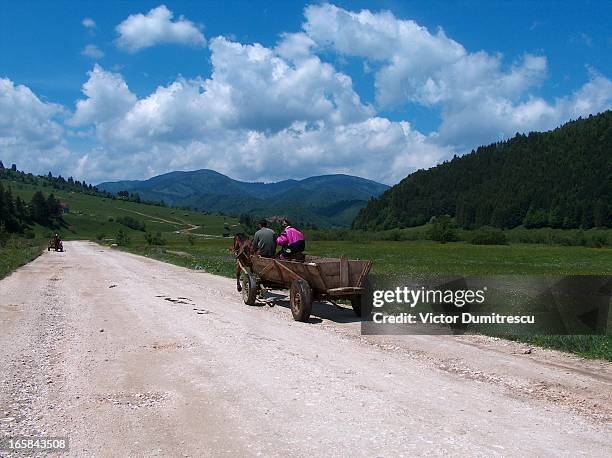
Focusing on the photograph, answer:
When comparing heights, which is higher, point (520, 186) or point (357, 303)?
point (520, 186)

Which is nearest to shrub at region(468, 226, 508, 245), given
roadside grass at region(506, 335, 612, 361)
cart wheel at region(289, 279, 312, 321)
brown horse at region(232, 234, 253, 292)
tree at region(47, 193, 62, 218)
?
brown horse at region(232, 234, 253, 292)

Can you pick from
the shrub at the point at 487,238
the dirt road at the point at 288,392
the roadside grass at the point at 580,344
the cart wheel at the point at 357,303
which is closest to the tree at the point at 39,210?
the shrub at the point at 487,238

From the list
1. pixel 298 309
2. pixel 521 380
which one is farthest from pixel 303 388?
pixel 298 309

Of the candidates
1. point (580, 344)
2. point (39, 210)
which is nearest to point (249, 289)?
point (580, 344)

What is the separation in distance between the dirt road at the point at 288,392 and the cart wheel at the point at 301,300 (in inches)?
22.5

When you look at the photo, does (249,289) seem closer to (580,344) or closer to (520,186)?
(580,344)

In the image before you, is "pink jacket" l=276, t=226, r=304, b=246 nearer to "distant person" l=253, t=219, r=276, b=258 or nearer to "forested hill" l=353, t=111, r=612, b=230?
"distant person" l=253, t=219, r=276, b=258

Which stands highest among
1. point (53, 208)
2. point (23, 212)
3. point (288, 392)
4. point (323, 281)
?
point (53, 208)

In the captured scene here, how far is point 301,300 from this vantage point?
1171 centimetres

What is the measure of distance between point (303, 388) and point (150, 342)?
12.9ft

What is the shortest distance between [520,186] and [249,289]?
161m

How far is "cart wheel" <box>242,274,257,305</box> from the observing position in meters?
14.3

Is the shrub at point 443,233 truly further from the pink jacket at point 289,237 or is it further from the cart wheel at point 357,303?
the cart wheel at point 357,303

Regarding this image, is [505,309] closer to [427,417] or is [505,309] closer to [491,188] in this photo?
[427,417]
